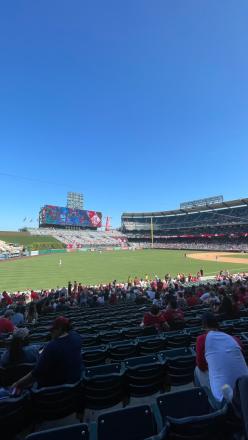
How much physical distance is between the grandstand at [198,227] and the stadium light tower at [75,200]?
27.3 meters

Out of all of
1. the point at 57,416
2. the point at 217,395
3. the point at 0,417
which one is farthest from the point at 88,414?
the point at 217,395

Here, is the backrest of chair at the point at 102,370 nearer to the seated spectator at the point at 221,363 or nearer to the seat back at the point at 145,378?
the seat back at the point at 145,378

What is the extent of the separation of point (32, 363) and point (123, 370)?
152 centimetres

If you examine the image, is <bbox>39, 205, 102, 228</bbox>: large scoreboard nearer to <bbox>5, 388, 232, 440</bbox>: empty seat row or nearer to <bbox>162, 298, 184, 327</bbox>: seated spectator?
<bbox>162, 298, 184, 327</bbox>: seated spectator

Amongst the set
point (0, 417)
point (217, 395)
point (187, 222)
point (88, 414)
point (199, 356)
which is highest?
point (187, 222)

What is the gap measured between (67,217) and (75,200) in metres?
32.7

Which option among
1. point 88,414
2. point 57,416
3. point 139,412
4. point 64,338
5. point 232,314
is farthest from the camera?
point 232,314

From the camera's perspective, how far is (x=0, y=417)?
325 cm

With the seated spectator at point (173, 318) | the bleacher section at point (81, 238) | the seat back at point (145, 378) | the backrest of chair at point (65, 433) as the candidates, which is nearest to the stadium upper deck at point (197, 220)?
the bleacher section at point (81, 238)

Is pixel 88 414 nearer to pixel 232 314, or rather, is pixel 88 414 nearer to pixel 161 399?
pixel 161 399

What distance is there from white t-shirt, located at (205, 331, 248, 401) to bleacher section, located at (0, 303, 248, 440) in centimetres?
23

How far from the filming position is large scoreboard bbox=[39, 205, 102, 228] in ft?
365

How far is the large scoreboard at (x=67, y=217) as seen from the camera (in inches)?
4375

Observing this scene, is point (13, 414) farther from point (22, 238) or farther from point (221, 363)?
point (22, 238)
